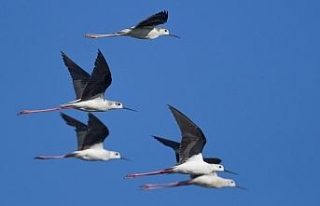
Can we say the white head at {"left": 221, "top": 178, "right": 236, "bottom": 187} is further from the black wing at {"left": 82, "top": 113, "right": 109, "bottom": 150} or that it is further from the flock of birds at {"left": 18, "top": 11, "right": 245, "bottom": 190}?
the black wing at {"left": 82, "top": 113, "right": 109, "bottom": 150}

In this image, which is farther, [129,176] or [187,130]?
[129,176]

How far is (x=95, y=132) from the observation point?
118 ft

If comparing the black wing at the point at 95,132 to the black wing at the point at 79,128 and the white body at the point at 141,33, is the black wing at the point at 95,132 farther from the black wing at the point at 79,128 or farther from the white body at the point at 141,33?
the white body at the point at 141,33

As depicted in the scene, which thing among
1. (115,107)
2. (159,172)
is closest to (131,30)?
(115,107)

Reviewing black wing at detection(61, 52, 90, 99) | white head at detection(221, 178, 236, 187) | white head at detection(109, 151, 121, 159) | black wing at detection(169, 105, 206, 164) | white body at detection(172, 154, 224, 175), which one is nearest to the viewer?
black wing at detection(169, 105, 206, 164)

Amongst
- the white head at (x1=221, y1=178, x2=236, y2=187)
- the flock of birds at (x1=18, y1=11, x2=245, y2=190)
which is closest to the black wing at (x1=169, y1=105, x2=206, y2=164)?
the flock of birds at (x1=18, y1=11, x2=245, y2=190)

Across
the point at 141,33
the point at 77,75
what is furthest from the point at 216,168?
the point at 77,75

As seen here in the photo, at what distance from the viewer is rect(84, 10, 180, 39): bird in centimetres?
3666

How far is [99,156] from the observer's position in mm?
36500

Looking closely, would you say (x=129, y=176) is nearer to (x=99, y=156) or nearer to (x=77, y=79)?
(x=99, y=156)

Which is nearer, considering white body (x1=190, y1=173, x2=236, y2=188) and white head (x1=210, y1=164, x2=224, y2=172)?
white head (x1=210, y1=164, x2=224, y2=172)

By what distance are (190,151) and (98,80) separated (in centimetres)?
388

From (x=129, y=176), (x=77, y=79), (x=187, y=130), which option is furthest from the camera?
(x=77, y=79)

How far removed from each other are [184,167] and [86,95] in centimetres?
439
